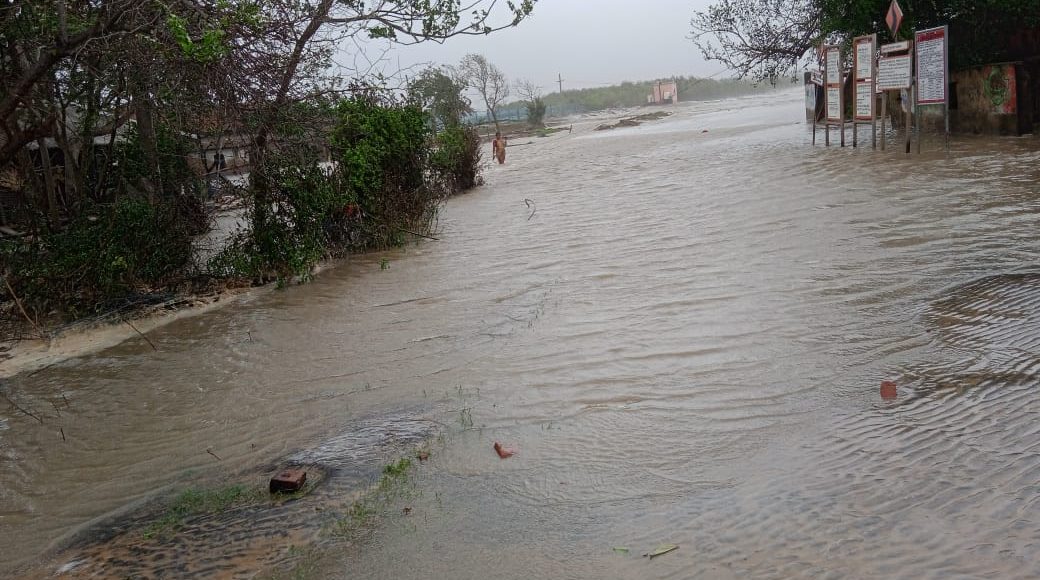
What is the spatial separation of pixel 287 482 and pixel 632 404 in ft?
6.88

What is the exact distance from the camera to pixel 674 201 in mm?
12867

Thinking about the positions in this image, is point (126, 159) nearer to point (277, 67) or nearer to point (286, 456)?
point (277, 67)

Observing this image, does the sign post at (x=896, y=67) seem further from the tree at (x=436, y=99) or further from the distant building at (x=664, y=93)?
the distant building at (x=664, y=93)

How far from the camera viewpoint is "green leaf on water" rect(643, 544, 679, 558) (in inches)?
132

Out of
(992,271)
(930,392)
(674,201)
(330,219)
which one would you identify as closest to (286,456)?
(930,392)

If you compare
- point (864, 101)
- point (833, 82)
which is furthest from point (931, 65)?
point (833, 82)

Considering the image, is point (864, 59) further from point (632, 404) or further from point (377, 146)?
point (632, 404)

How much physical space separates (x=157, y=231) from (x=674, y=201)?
745 centimetres

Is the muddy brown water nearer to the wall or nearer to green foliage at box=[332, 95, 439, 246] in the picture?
green foliage at box=[332, 95, 439, 246]

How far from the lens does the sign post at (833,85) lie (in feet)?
52.7

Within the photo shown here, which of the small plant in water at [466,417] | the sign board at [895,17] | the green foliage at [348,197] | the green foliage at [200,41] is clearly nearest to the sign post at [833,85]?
the sign board at [895,17]

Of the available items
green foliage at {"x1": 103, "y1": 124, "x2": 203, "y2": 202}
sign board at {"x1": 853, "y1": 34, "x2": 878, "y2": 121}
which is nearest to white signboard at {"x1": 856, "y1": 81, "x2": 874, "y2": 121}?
sign board at {"x1": 853, "y1": 34, "x2": 878, "y2": 121}

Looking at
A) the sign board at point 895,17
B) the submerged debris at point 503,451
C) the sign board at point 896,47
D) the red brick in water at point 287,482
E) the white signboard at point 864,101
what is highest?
the sign board at point 895,17

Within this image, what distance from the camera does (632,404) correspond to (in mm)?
5082
